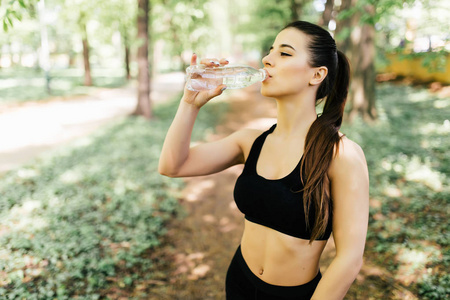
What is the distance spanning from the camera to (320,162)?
1602 millimetres

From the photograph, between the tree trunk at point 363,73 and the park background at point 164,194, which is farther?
the tree trunk at point 363,73

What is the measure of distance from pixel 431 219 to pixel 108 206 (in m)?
5.24

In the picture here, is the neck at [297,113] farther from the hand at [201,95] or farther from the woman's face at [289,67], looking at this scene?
the hand at [201,95]

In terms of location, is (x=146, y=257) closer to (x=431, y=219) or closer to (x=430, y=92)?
(x=431, y=219)

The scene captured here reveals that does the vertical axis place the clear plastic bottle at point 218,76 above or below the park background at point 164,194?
above

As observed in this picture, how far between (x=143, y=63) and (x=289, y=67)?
1189 cm

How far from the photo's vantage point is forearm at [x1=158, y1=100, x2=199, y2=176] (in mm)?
1925

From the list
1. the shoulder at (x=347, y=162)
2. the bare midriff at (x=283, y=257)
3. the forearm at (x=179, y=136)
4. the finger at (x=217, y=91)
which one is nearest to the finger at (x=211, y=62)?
the finger at (x=217, y=91)

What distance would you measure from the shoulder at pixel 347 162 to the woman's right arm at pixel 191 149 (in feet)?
2.28

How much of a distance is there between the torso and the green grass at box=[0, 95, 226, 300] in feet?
8.75

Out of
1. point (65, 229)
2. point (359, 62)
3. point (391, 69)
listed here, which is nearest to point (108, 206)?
point (65, 229)

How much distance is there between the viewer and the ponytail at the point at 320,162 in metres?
1.58

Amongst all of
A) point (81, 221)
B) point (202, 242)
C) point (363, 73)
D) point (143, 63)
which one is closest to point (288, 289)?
point (202, 242)

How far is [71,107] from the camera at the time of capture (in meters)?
15.7
